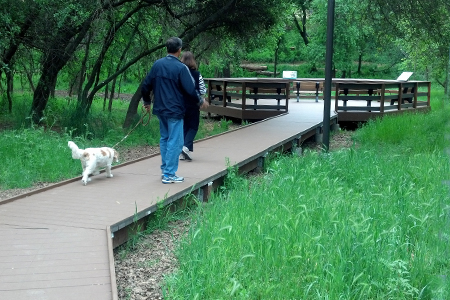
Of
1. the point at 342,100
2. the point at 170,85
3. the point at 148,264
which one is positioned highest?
the point at 170,85

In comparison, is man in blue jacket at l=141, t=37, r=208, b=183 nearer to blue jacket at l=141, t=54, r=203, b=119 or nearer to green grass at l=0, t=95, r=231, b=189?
blue jacket at l=141, t=54, r=203, b=119

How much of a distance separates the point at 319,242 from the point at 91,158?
3.49 meters

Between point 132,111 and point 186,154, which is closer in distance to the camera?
point 186,154

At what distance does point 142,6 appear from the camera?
1424 centimetres

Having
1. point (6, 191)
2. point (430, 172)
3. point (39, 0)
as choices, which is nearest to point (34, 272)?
point (6, 191)

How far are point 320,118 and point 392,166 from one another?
7.52 m

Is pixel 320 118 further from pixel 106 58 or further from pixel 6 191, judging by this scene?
pixel 6 191

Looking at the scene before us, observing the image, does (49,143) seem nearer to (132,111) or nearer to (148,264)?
(132,111)

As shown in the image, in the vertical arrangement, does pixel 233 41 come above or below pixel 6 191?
above

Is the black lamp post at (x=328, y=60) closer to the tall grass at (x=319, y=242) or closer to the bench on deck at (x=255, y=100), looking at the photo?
the tall grass at (x=319, y=242)

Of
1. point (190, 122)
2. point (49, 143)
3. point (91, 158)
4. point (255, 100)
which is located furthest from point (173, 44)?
point (255, 100)

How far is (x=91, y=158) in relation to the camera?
7676 millimetres

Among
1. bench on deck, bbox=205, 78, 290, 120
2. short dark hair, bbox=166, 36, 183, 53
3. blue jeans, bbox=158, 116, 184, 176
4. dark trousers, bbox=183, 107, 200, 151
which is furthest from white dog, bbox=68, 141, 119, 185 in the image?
bench on deck, bbox=205, 78, 290, 120

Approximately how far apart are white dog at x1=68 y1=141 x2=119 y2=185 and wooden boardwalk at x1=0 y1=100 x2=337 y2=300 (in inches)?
6.6
